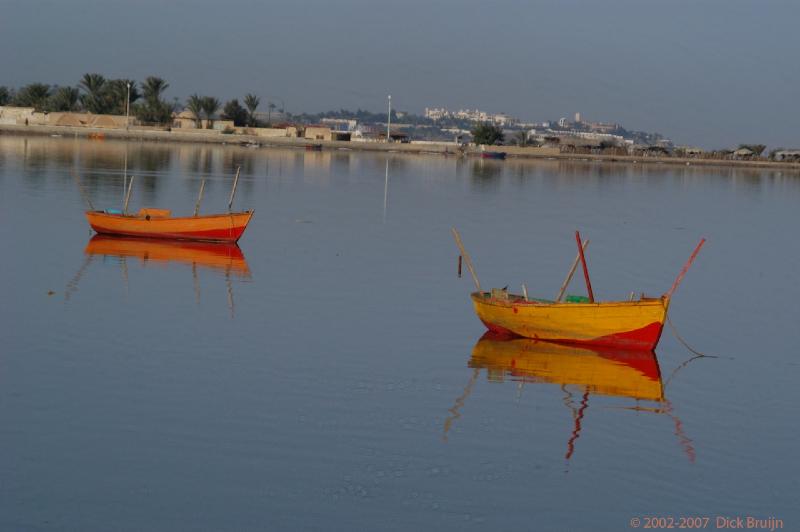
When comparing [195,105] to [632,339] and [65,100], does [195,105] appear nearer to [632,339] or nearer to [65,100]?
[65,100]

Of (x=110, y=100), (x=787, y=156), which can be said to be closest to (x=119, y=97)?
(x=110, y=100)

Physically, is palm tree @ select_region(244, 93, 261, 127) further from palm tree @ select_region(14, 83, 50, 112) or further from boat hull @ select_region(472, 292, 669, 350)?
boat hull @ select_region(472, 292, 669, 350)

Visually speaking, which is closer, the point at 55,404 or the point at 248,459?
the point at 248,459

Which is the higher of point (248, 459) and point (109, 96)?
point (109, 96)

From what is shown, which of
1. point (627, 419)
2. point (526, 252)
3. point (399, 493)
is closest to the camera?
point (399, 493)

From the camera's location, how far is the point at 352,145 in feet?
428

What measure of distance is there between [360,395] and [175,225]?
52.8ft

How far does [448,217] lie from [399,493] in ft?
108

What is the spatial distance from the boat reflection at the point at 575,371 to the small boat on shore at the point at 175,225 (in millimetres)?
12502

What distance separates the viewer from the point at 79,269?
25.0m

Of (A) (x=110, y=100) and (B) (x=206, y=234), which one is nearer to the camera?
(B) (x=206, y=234)

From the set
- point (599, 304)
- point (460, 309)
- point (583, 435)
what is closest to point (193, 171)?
point (460, 309)

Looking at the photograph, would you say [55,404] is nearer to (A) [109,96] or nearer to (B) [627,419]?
(B) [627,419]

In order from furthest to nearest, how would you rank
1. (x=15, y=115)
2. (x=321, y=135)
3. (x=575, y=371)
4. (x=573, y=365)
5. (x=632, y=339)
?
(x=321, y=135), (x=15, y=115), (x=632, y=339), (x=573, y=365), (x=575, y=371)
